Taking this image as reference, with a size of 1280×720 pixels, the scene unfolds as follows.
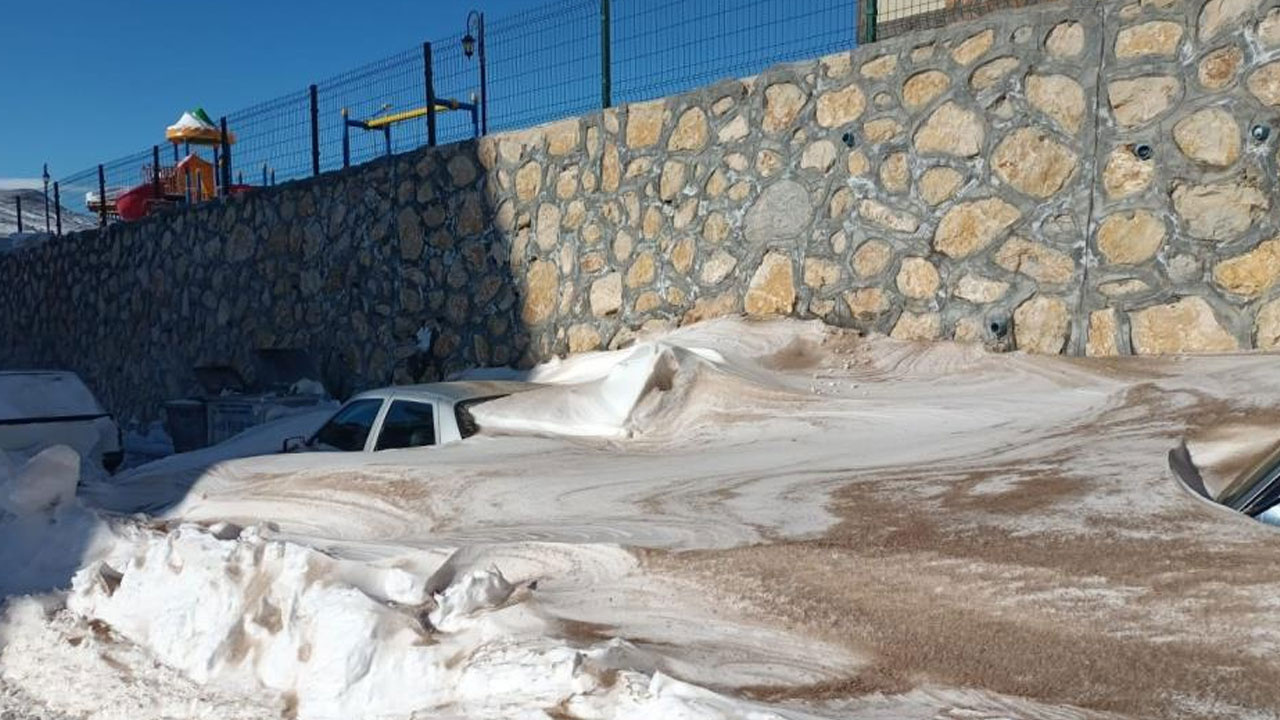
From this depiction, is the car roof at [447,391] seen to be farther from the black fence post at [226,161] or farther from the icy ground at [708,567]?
the black fence post at [226,161]

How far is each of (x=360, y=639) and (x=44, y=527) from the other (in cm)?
287

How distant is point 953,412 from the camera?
6.51 m

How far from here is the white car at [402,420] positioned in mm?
7453

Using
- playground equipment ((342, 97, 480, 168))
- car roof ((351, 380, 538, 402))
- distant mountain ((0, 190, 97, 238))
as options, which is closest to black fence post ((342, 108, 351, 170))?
playground equipment ((342, 97, 480, 168))

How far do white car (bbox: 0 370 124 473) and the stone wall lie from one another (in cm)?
301

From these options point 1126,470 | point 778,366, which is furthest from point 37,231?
point 1126,470

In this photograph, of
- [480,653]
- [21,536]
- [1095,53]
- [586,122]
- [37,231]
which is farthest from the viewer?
[37,231]

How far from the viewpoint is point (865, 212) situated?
8398 millimetres

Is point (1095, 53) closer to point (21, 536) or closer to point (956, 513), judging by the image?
point (956, 513)

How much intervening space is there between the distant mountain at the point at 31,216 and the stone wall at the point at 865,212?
34.3 feet

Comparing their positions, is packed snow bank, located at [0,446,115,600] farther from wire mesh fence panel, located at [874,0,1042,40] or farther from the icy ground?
wire mesh fence panel, located at [874,0,1042,40]

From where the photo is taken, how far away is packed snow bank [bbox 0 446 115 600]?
5.23m

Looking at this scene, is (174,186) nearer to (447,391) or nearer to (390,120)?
(390,120)

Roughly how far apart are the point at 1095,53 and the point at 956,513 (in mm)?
4013
